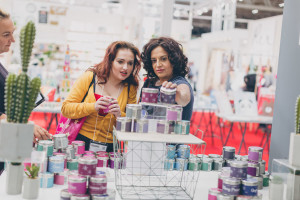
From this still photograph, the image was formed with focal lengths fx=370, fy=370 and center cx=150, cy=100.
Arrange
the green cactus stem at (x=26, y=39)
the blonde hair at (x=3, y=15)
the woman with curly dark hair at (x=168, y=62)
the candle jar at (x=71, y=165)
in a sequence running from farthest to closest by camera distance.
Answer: the woman with curly dark hair at (x=168, y=62), the blonde hair at (x=3, y=15), the candle jar at (x=71, y=165), the green cactus stem at (x=26, y=39)

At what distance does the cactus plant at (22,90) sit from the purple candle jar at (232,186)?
100 cm

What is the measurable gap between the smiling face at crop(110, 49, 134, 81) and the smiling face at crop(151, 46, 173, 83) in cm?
20

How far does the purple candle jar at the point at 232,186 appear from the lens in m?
1.80

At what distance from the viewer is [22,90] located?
1.61 metres

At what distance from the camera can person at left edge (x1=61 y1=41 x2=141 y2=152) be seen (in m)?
2.66

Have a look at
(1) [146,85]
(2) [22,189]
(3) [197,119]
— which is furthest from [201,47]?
(2) [22,189]

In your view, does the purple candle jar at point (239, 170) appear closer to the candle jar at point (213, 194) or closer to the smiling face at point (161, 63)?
the candle jar at point (213, 194)

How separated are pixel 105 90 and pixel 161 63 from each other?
0.51 meters

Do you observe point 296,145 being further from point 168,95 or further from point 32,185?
point 32,185

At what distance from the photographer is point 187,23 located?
1013 cm

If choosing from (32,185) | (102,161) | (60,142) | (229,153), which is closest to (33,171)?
(32,185)

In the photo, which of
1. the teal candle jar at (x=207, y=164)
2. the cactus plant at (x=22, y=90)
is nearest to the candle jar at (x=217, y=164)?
the teal candle jar at (x=207, y=164)

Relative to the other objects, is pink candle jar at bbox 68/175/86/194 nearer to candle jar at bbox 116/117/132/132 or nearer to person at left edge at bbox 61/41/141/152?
candle jar at bbox 116/117/132/132

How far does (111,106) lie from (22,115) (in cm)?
86
